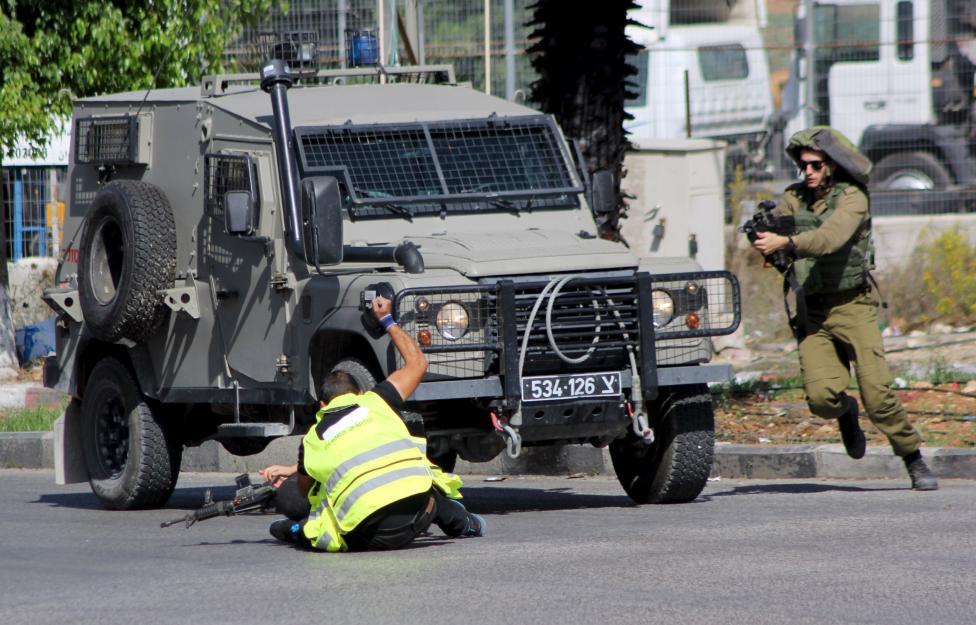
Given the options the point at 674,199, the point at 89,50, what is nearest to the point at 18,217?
the point at 89,50

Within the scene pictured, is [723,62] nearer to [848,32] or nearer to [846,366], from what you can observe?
[848,32]

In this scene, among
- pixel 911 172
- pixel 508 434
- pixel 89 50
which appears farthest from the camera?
pixel 911 172

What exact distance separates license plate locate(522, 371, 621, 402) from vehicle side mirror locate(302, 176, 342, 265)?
3.72ft

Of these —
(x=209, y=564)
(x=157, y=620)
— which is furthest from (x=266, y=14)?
(x=157, y=620)

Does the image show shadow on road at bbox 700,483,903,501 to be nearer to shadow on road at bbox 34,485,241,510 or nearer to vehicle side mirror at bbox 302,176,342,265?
vehicle side mirror at bbox 302,176,342,265

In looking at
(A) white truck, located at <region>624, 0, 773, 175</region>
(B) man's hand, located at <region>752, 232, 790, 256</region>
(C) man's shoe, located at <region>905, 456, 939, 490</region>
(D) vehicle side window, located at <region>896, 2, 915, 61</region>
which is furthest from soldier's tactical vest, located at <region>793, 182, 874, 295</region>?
(D) vehicle side window, located at <region>896, 2, 915, 61</region>

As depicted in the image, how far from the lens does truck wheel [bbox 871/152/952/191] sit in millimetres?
19641

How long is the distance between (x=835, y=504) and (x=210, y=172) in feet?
12.4

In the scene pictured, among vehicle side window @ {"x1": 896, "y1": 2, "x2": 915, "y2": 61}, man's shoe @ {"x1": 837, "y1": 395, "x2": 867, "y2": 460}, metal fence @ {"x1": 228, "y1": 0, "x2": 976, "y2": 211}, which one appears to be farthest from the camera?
vehicle side window @ {"x1": 896, "y1": 2, "x2": 915, "y2": 61}

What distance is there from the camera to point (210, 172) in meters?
9.43

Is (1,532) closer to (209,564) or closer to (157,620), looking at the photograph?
(209,564)

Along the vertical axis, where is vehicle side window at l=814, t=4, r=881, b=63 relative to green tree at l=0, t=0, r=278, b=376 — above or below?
above

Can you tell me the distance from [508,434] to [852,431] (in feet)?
7.31

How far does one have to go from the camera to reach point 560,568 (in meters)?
6.68
